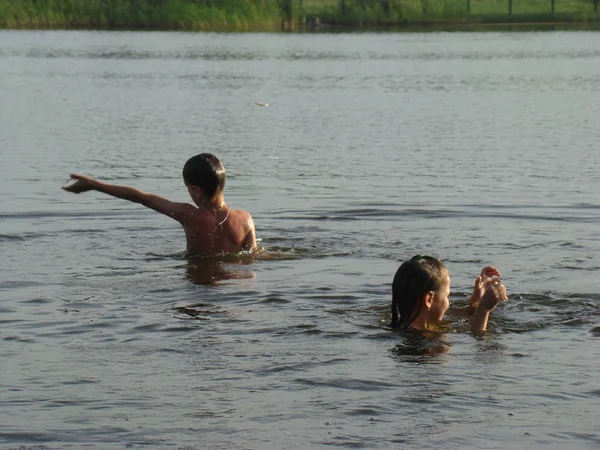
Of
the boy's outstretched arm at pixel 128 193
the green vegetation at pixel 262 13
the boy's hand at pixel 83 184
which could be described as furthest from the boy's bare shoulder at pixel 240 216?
the green vegetation at pixel 262 13

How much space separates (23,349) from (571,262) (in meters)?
5.05

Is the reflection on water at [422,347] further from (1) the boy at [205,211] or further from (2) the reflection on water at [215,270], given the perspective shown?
(1) the boy at [205,211]

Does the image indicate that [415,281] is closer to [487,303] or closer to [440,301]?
[440,301]

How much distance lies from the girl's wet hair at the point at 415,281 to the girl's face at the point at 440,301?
0.13 feet

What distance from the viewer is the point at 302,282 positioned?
9.79 meters

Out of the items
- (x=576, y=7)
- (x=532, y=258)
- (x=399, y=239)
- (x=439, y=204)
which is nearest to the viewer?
(x=532, y=258)

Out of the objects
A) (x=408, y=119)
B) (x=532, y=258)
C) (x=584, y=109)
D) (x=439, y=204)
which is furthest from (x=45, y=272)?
(x=584, y=109)

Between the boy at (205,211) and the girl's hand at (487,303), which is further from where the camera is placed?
the boy at (205,211)

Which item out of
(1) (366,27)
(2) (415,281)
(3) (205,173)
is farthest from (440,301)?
(1) (366,27)

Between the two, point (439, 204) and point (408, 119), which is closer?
point (439, 204)

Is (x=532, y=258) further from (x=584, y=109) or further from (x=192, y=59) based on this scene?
(x=192, y=59)

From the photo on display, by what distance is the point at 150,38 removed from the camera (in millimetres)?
57188

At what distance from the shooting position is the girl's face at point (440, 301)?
310 inches

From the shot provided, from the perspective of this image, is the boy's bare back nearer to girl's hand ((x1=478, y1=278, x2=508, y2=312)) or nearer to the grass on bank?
girl's hand ((x1=478, y1=278, x2=508, y2=312))
